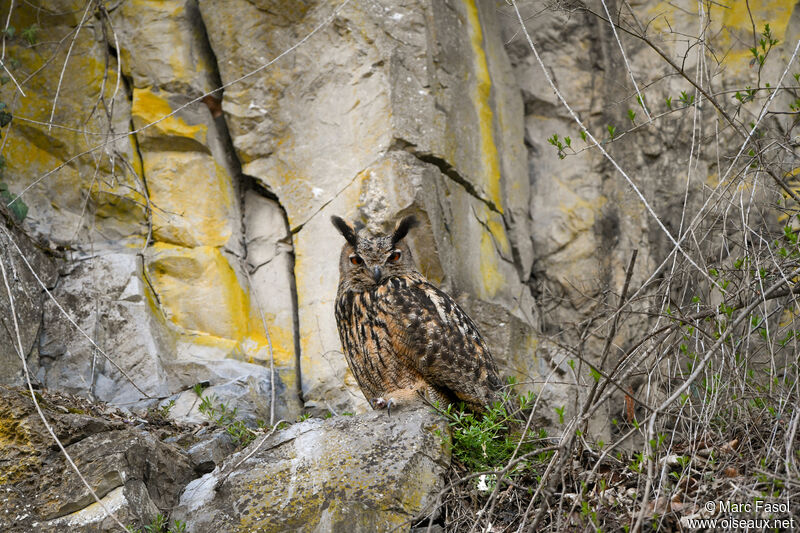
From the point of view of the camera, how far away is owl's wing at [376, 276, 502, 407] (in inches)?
144

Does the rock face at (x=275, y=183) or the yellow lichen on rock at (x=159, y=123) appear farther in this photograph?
the yellow lichen on rock at (x=159, y=123)

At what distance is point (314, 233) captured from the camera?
5285 mm

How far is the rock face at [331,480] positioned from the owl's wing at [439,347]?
1.08 ft

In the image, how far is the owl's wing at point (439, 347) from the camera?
3662 mm

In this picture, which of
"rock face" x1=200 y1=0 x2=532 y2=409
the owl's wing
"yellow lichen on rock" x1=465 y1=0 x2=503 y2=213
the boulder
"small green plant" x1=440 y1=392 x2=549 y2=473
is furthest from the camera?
"yellow lichen on rock" x1=465 y1=0 x2=503 y2=213

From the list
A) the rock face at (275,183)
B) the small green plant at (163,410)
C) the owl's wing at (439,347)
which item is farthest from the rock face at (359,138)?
the owl's wing at (439,347)

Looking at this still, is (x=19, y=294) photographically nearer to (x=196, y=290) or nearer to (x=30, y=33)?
(x=196, y=290)

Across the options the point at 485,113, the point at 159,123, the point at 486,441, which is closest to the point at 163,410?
the point at 486,441

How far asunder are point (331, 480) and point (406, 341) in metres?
0.82

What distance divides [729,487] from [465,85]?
12.1 ft

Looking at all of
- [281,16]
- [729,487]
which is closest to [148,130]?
[281,16]

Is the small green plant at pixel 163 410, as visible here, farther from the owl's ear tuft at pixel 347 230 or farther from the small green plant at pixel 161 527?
the owl's ear tuft at pixel 347 230

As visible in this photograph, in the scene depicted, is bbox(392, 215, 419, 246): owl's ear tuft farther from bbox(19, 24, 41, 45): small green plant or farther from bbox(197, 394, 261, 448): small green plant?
bbox(19, 24, 41, 45): small green plant

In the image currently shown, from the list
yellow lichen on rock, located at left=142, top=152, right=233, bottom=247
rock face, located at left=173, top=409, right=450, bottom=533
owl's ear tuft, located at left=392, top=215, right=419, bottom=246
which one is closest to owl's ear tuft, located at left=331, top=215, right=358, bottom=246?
owl's ear tuft, located at left=392, top=215, right=419, bottom=246
